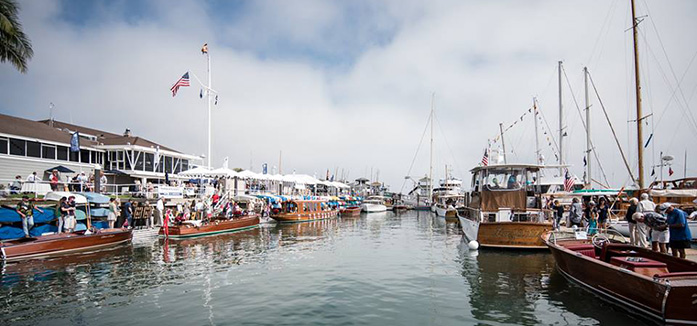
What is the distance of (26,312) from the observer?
9492 mm

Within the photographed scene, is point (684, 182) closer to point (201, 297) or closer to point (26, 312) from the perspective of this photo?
point (201, 297)

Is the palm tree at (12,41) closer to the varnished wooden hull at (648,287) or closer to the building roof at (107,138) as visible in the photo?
the building roof at (107,138)

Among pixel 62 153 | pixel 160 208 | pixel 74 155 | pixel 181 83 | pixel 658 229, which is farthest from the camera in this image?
pixel 74 155

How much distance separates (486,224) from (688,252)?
7.15 m

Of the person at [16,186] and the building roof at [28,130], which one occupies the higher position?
the building roof at [28,130]

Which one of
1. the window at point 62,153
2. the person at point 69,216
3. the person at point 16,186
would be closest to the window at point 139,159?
the window at point 62,153

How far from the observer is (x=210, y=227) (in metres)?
25.2

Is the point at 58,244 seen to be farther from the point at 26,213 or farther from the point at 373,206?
the point at 373,206

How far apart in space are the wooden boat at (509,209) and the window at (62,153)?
29.8 m

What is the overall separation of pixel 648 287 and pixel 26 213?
79.0ft

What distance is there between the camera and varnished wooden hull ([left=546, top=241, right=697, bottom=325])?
7.39 metres

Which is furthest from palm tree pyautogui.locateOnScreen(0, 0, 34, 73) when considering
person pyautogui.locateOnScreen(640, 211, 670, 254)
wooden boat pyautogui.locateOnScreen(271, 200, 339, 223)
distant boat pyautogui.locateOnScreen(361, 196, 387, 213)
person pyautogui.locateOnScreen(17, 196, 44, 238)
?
distant boat pyautogui.locateOnScreen(361, 196, 387, 213)

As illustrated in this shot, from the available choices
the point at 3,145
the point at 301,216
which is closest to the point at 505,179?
the point at 301,216

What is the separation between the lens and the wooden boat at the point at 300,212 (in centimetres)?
3625
